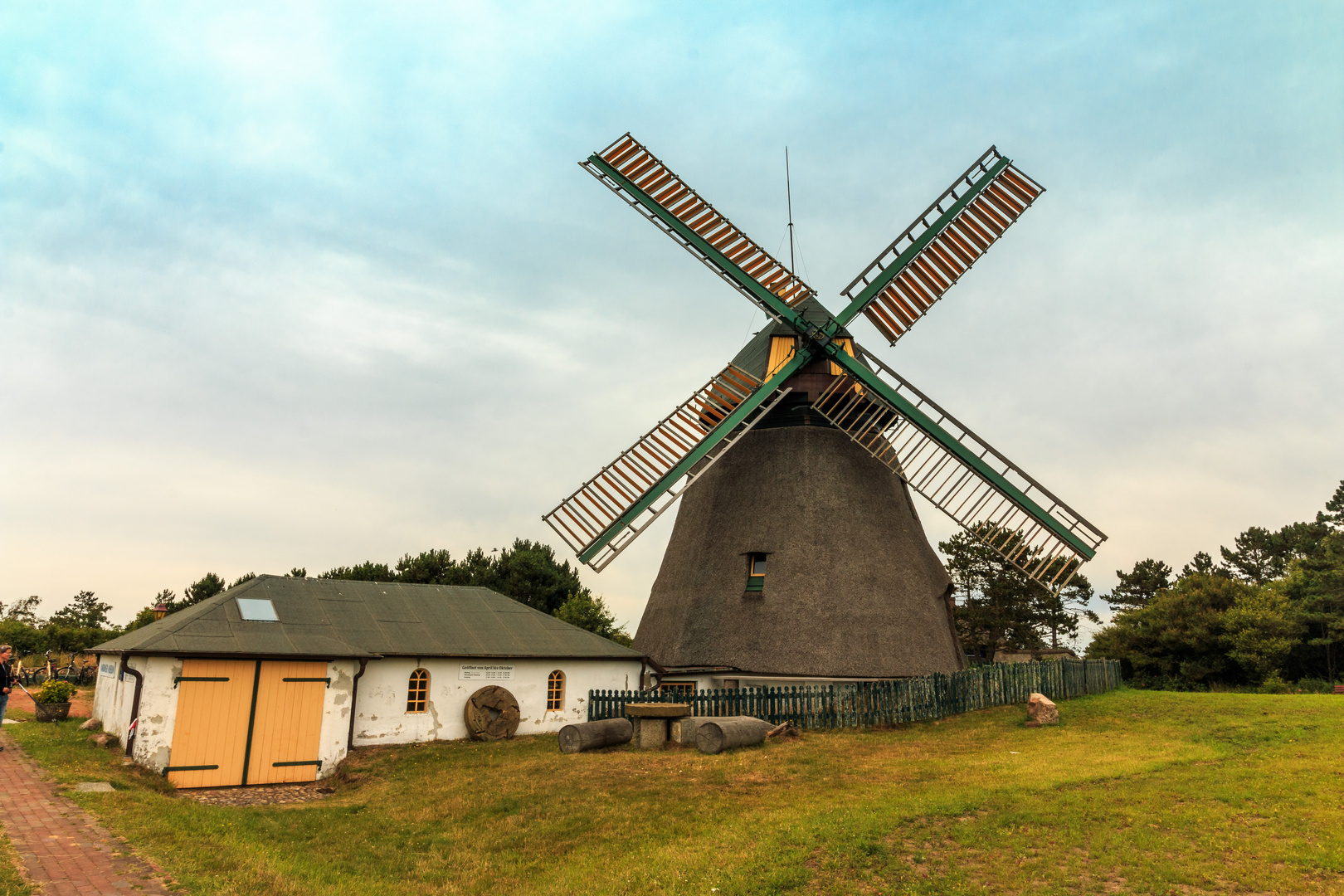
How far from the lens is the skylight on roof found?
48.6 ft

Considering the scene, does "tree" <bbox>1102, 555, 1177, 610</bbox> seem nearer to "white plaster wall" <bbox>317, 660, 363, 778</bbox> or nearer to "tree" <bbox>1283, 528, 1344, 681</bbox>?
"tree" <bbox>1283, 528, 1344, 681</bbox>

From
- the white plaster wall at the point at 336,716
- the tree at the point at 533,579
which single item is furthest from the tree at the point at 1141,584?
the white plaster wall at the point at 336,716

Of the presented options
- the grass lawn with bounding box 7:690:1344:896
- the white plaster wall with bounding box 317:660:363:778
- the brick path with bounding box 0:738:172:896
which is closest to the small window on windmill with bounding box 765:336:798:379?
the grass lawn with bounding box 7:690:1344:896

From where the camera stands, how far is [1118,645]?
1164 inches

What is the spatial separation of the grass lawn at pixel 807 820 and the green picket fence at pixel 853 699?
4.86ft

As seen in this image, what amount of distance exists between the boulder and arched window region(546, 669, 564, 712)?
9.68m

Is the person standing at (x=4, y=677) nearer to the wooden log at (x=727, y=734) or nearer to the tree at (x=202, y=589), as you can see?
the wooden log at (x=727, y=734)

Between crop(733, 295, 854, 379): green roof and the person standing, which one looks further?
crop(733, 295, 854, 379): green roof

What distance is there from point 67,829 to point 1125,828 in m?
11.2

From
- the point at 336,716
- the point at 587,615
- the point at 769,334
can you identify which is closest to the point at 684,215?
the point at 769,334

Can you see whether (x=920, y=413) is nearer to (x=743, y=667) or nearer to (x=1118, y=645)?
(x=743, y=667)

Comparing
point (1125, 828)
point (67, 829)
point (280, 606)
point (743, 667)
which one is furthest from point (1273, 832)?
point (280, 606)

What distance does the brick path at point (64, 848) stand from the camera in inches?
259

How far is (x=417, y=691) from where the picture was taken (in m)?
15.8
